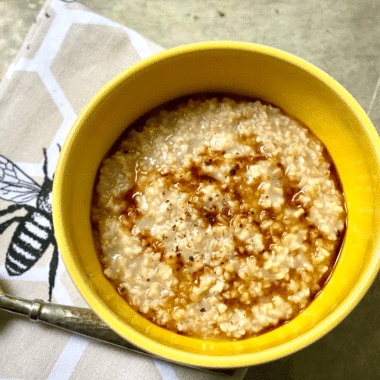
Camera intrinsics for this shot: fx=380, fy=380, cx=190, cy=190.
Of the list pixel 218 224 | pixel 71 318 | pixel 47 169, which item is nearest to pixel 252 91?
pixel 218 224

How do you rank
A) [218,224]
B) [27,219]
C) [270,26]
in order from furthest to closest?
1. [270,26]
2. [27,219]
3. [218,224]

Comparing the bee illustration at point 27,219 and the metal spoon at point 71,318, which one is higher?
the bee illustration at point 27,219

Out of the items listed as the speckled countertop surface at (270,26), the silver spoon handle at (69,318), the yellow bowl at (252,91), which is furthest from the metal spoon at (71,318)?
the speckled countertop surface at (270,26)

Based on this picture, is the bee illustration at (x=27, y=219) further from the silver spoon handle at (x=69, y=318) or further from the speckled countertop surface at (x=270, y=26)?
the speckled countertop surface at (x=270, y=26)

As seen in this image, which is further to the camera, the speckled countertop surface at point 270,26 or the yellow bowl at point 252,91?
the speckled countertop surface at point 270,26

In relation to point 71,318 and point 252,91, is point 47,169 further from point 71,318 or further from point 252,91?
point 252,91

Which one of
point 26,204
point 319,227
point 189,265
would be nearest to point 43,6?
point 26,204
